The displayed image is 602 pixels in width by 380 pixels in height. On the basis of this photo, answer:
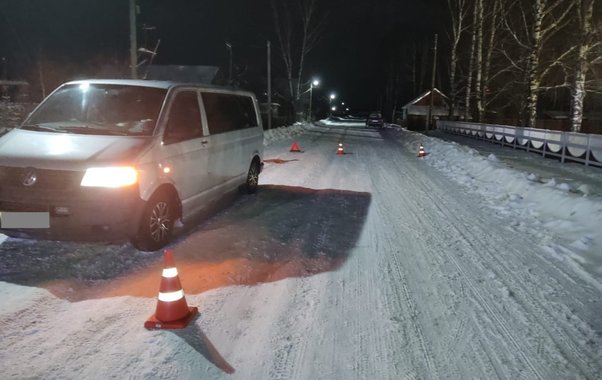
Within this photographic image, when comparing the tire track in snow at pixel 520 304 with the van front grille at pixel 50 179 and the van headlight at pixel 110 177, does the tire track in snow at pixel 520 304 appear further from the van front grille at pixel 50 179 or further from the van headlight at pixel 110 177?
the van front grille at pixel 50 179

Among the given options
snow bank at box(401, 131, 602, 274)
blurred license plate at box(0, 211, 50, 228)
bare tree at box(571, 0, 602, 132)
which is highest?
bare tree at box(571, 0, 602, 132)

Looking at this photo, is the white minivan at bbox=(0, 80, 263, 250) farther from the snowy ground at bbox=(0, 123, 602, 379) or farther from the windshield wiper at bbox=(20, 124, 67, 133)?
the snowy ground at bbox=(0, 123, 602, 379)

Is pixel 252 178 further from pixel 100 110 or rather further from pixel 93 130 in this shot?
pixel 93 130

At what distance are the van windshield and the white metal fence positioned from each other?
14.4 meters

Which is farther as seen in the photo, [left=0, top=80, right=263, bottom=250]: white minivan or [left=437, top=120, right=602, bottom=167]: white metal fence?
[left=437, top=120, right=602, bottom=167]: white metal fence

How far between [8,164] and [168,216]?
5.91 ft

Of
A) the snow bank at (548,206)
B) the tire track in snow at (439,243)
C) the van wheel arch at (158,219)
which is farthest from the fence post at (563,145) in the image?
the van wheel arch at (158,219)

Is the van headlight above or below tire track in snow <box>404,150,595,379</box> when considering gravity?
above

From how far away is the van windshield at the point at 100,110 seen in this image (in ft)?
19.3

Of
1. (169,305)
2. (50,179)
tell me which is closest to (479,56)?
(50,179)

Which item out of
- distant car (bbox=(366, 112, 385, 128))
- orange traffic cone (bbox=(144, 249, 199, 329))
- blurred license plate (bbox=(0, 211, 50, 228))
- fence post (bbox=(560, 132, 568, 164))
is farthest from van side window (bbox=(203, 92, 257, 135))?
distant car (bbox=(366, 112, 385, 128))

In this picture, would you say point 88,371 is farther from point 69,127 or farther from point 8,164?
point 69,127

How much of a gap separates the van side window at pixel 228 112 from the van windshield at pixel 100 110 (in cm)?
112

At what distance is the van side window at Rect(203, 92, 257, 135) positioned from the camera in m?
7.38
